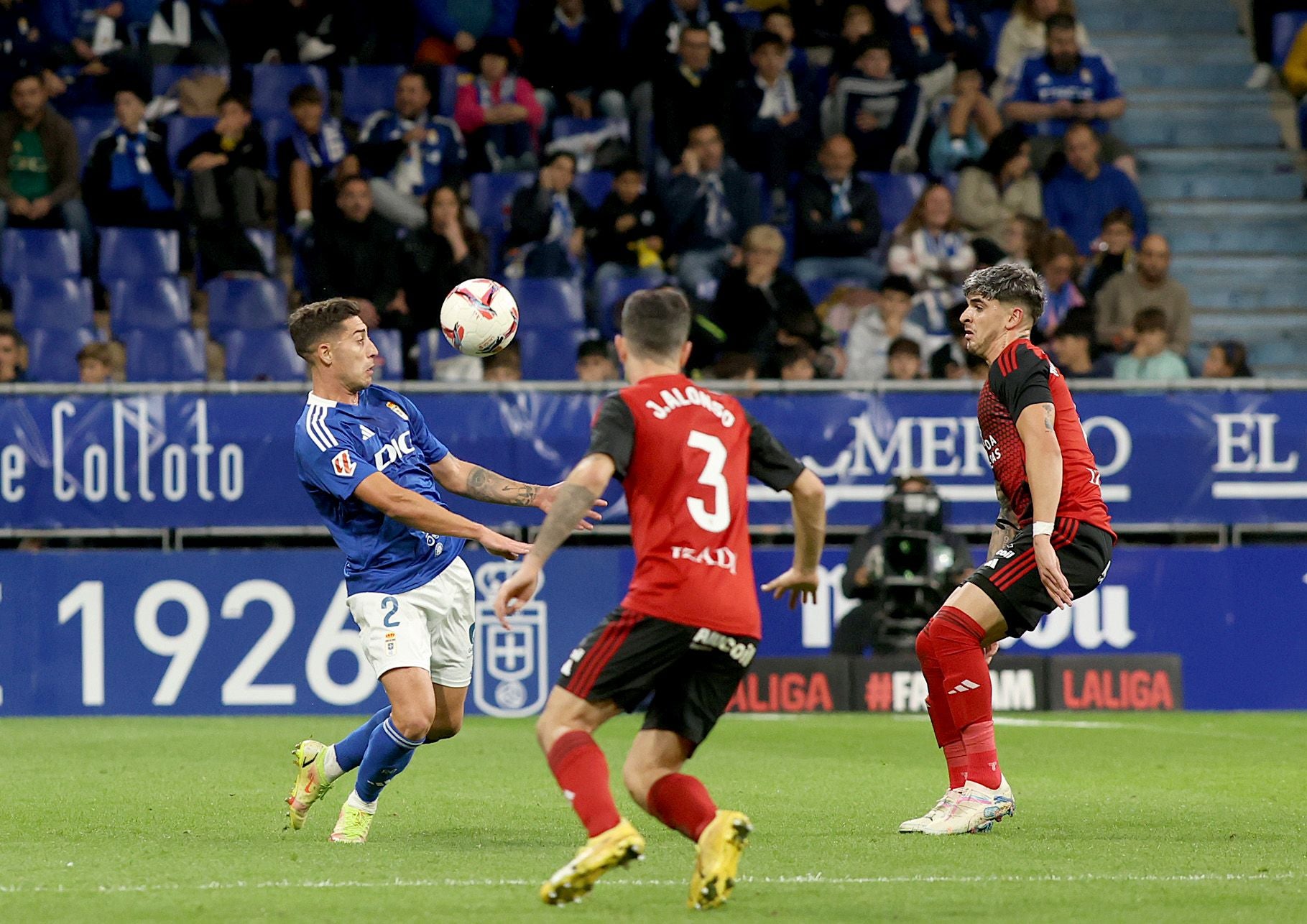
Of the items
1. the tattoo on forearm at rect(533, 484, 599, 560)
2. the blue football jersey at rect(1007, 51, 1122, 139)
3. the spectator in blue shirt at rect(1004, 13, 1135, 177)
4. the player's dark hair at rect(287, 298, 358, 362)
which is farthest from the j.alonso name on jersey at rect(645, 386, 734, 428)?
the blue football jersey at rect(1007, 51, 1122, 139)

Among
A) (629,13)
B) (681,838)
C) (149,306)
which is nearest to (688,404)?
(681,838)

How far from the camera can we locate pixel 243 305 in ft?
50.8

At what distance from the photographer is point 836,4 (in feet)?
62.5

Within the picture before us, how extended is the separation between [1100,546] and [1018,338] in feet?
2.94

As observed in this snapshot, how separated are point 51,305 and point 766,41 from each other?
6890mm

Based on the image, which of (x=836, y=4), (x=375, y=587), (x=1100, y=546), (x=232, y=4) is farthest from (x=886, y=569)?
(x=232, y=4)

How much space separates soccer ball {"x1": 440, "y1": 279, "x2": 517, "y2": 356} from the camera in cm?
831

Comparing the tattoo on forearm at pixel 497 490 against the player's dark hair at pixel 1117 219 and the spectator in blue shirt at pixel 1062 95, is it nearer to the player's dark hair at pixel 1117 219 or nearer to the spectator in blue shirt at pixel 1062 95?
the player's dark hair at pixel 1117 219

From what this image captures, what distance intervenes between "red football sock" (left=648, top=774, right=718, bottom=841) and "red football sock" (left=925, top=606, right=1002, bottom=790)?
6.89 feet

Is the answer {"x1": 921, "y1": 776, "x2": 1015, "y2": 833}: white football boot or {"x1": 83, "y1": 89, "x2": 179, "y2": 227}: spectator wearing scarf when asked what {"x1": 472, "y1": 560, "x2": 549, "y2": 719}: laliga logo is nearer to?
{"x1": 83, "y1": 89, "x2": 179, "y2": 227}: spectator wearing scarf

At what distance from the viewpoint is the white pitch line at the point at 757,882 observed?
606 cm

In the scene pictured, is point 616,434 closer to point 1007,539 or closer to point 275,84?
point 1007,539

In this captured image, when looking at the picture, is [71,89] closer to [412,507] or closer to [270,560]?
[270,560]

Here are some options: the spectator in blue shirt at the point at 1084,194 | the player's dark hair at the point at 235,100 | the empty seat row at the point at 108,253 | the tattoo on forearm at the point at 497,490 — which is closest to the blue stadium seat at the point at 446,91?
the player's dark hair at the point at 235,100
